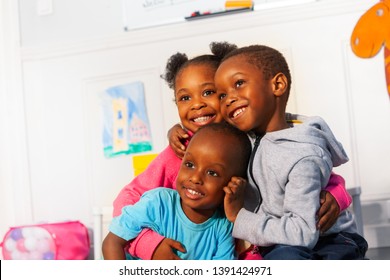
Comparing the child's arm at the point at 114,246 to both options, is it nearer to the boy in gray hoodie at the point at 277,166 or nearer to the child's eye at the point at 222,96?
the boy in gray hoodie at the point at 277,166

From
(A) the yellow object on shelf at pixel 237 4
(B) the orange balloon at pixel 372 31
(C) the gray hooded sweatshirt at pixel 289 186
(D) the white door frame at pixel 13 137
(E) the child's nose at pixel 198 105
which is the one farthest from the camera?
(D) the white door frame at pixel 13 137

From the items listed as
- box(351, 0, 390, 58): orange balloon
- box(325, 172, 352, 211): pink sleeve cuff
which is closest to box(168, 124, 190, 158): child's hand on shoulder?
box(325, 172, 352, 211): pink sleeve cuff

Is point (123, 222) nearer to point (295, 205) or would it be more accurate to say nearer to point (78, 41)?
point (295, 205)

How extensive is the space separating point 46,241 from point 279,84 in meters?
0.95

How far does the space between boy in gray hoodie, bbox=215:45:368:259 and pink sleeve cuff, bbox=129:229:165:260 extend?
15 cm

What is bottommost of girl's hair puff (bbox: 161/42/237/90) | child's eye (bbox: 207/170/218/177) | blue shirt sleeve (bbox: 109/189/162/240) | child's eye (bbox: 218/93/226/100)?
blue shirt sleeve (bbox: 109/189/162/240)

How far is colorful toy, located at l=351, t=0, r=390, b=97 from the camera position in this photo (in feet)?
4.57

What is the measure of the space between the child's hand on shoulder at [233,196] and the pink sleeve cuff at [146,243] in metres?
0.14

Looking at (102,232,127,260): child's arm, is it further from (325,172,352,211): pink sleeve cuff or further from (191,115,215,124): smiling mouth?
(325,172,352,211): pink sleeve cuff

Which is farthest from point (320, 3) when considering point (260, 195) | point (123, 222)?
point (123, 222)

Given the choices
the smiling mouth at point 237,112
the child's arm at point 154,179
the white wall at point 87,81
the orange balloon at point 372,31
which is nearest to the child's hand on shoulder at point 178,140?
the child's arm at point 154,179

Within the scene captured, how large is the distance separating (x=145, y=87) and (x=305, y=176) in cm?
83

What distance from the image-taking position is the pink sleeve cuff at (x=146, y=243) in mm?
1062
